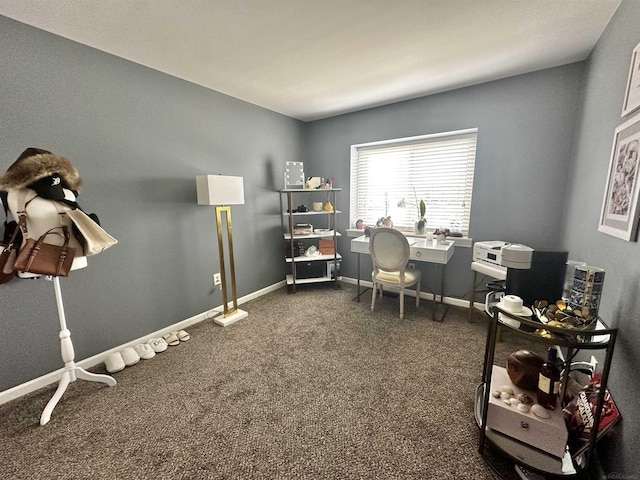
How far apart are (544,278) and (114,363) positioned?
9.91ft

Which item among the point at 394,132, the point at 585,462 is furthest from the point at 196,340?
the point at 394,132

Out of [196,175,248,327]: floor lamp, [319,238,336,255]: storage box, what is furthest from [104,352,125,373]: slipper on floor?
[319,238,336,255]: storage box

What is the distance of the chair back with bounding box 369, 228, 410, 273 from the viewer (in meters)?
2.57

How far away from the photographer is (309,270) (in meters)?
3.67

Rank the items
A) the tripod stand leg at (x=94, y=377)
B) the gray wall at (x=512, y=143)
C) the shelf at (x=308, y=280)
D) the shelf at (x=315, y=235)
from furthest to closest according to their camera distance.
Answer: the shelf at (x=308, y=280)
the shelf at (x=315, y=235)
the gray wall at (x=512, y=143)
the tripod stand leg at (x=94, y=377)

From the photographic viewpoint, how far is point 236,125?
9.66 ft

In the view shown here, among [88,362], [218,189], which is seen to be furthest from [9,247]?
[218,189]

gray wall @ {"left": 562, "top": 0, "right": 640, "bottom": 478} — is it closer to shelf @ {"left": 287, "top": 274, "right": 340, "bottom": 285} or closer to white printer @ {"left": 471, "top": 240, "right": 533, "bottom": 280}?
white printer @ {"left": 471, "top": 240, "right": 533, "bottom": 280}

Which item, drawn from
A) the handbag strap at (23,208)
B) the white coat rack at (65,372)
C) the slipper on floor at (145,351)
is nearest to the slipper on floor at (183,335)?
the slipper on floor at (145,351)

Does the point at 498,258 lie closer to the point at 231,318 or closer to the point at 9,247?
the point at 231,318

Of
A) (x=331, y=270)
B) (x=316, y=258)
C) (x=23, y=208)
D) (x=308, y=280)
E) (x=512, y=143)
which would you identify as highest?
(x=512, y=143)

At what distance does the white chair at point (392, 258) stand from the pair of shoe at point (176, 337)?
1997mm

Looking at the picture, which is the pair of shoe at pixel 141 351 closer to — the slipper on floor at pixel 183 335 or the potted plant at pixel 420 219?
the slipper on floor at pixel 183 335

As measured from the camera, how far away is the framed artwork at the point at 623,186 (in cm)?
115
